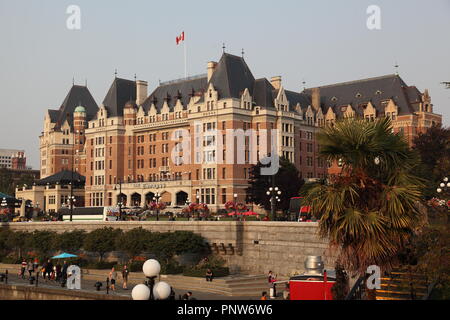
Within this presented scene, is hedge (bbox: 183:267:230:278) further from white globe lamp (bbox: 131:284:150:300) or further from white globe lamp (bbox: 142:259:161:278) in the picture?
white globe lamp (bbox: 131:284:150:300)

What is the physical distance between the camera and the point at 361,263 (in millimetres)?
17641

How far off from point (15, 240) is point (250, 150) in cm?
4099

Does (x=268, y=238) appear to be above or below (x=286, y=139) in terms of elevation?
below

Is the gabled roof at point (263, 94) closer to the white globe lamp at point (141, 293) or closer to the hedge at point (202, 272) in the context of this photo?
the hedge at point (202, 272)

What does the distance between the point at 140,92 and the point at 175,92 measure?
9.25m

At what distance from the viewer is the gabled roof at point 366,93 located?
103325mm

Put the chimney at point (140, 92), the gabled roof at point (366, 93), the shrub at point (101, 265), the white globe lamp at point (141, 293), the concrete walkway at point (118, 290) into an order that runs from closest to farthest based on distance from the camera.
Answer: the white globe lamp at point (141, 293) < the concrete walkway at point (118, 290) < the shrub at point (101, 265) < the gabled roof at point (366, 93) < the chimney at point (140, 92)

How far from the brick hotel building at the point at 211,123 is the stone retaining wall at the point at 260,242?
3378 centimetres

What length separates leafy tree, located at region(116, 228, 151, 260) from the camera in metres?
51.8
